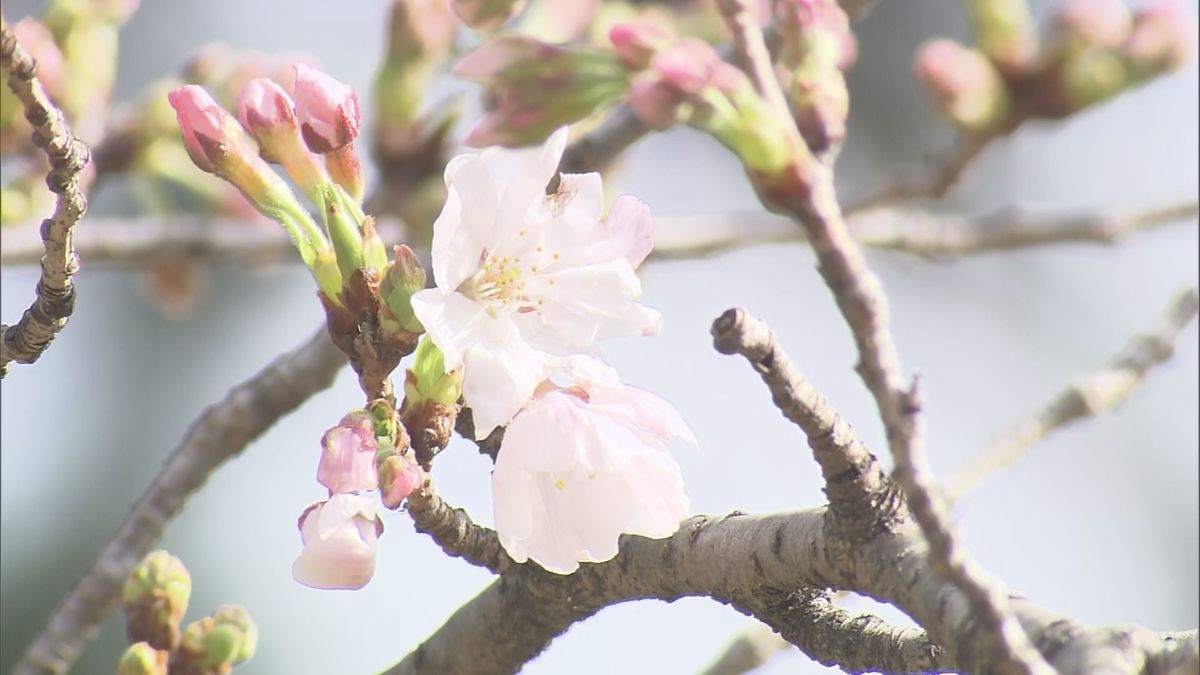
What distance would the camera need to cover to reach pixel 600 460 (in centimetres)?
99

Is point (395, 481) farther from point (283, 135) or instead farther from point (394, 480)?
point (283, 135)

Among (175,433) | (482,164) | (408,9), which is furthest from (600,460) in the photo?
(175,433)

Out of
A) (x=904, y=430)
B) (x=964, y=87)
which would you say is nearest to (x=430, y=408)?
(x=904, y=430)

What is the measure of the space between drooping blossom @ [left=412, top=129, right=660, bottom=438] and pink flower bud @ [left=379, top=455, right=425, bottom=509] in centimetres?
8

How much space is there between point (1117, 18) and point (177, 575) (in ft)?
5.29

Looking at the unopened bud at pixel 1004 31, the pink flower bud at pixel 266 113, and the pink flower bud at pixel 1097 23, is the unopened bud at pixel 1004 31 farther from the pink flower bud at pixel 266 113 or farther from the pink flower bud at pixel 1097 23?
the pink flower bud at pixel 266 113

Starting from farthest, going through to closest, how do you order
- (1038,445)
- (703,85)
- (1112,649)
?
(1038,445), (703,85), (1112,649)

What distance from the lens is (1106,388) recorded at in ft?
5.44

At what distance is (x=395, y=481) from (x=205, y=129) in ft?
0.98

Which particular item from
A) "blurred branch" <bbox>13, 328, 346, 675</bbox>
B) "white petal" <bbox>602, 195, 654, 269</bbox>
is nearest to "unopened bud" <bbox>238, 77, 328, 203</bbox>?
"white petal" <bbox>602, 195, 654, 269</bbox>

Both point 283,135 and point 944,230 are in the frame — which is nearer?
point 283,135

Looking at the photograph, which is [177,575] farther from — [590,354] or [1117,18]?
[1117,18]

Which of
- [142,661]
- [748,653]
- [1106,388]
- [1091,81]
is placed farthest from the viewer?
[1091,81]

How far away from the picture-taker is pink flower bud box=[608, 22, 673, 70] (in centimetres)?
91
